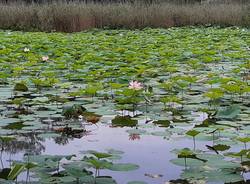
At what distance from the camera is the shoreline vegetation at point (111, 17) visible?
38.4ft

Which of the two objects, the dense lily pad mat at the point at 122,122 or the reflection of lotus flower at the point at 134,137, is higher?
the dense lily pad mat at the point at 122,122

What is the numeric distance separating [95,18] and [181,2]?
4476 mm

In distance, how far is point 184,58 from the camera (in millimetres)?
5062

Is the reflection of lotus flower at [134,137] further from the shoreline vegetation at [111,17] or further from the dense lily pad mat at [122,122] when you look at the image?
the shoreline vegetation at [111,17]

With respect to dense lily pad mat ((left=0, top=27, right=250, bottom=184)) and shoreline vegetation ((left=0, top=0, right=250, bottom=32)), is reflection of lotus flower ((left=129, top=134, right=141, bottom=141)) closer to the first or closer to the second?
dense lily pad mat ((left=0, top=27, right=250, bottom=184))

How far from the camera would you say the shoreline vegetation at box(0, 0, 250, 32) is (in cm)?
1171

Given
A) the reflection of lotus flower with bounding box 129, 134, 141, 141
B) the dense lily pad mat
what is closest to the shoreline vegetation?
the dense lily pad mat

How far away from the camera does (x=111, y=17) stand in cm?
1239

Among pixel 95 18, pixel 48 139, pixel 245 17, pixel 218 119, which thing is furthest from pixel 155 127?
pixel 245 17

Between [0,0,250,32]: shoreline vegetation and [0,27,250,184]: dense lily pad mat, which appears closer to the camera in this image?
[0,27,250,184]: dense lily pad mat

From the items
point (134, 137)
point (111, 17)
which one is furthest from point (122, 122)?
point (111, 17)

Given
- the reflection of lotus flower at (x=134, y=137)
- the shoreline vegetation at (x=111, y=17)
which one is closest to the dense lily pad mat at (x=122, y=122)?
the reflection of lotus flower at (x=134, y=137)

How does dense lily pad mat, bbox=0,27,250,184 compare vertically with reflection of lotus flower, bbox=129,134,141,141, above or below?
above

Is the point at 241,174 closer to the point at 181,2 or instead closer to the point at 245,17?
the point at 245,17
